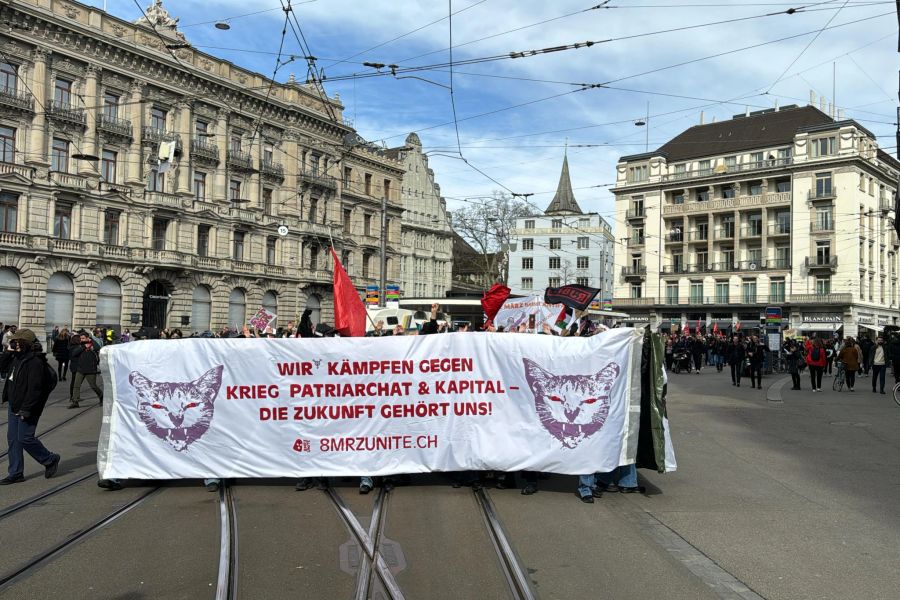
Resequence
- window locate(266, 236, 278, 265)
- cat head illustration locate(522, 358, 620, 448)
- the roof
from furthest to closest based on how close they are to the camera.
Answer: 1. the roof
2. window locate(266, 236, 278, 265)
3. cat head illustration locate(522, 358, 620, 448)

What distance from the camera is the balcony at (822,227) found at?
6269cm

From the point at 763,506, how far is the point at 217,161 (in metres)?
48.5

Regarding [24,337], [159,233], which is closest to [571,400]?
[24,337]

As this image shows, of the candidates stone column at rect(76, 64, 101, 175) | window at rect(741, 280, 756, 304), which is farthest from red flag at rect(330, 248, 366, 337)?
window at rect(741, 280, 756, 304)

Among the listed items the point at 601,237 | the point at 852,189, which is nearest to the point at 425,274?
the point at 601,237

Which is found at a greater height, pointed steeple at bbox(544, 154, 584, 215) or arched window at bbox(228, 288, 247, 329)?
pointed steeple at bbox(544, 154, 584, 215)

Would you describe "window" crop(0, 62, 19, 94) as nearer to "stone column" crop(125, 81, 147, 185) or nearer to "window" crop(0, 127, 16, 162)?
"window" crop(0, 127, 16, 162)

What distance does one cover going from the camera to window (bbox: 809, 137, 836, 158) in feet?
204

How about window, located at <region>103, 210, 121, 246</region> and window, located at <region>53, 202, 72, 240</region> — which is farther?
window, located at <region>103, 210, 121, 246</region>

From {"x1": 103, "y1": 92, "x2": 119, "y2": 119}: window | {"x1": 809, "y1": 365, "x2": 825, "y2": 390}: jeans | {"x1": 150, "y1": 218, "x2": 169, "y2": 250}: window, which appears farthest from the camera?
{"x1": 150, "y1": 218, "x2": 169, "y2": 250}: window

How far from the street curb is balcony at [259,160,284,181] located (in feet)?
128

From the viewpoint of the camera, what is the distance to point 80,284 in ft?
136

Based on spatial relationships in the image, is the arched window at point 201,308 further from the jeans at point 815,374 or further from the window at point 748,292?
the window at point 748,292

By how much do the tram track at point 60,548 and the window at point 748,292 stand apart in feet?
219
